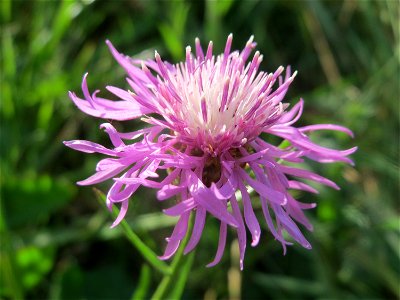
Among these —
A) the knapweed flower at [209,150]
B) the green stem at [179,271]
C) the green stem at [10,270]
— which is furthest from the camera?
the green stem at [10,270]

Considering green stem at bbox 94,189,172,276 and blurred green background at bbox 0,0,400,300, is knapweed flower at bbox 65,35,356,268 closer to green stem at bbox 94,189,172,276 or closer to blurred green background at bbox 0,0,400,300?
green stem at bbox 94,189,172,276

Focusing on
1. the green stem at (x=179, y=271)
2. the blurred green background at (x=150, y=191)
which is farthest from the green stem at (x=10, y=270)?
the green stem at (x=179, y=271)

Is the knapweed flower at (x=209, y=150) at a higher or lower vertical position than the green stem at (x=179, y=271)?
higher

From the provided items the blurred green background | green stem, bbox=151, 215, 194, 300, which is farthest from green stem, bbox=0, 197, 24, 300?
green stem, bbox=151, 215, 194, 300

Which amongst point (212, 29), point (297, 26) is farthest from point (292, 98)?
point (212, 29)

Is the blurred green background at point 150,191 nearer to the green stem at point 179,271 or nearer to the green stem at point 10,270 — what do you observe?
the green stem at point 10,270

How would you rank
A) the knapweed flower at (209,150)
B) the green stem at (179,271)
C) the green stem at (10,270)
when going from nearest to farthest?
the knapweed flower at (209,150)
the green stem at (179,271)
the green stem at (10,270)
